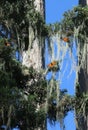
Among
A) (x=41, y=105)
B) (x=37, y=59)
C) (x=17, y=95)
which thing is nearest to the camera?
(x=17, y=95)

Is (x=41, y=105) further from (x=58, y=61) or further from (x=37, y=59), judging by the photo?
(x=37, y=59)

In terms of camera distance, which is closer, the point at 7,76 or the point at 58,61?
the point at 7,76

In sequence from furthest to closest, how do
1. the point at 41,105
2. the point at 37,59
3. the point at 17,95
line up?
the point at 37,59, the point at 41,105, the point at 17,95

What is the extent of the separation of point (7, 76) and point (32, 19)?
4.28ft

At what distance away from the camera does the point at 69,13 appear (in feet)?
24.3

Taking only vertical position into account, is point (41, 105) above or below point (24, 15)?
below

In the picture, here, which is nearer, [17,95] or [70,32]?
[17,95]

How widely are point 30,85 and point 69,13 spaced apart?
3.78 feet

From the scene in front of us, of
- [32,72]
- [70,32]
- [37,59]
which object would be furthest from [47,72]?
[37,59]

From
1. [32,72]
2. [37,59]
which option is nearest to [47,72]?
[32,72]

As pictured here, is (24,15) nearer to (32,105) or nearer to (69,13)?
(69,13)

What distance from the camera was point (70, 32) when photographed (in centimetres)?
757

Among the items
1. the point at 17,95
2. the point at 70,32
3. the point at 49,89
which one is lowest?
the point at 17,95

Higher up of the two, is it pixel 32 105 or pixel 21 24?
pixel 21 24
